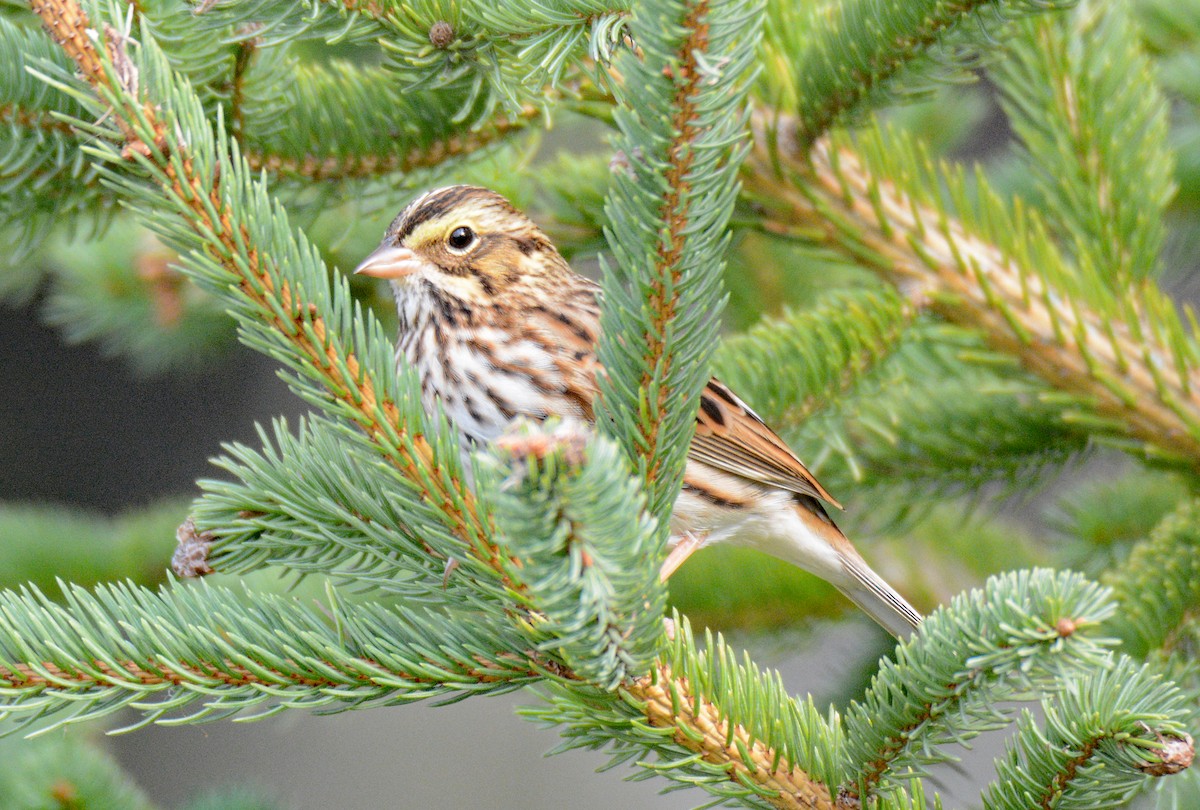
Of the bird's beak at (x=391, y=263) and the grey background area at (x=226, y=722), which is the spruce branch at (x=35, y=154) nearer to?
the bird's beak at (x=391, y=263)

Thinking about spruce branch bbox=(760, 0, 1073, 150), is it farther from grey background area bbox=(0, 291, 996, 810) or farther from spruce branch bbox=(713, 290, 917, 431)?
grey background area bbox=(0, 291, 996, 810)

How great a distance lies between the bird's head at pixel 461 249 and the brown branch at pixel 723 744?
3.56 feet

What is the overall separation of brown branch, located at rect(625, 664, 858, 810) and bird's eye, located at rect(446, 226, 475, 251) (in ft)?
3.81

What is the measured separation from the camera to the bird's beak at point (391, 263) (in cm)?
223

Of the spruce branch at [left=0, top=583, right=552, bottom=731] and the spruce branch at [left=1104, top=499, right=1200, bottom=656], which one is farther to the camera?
the spruce branch at [left=1104, top=499, right=1200, bottom=656]

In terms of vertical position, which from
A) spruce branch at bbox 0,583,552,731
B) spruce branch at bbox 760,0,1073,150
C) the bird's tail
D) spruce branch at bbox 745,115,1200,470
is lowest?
the bird's tail

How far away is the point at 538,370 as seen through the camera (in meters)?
2.12

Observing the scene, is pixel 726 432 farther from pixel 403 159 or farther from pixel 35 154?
pixel 35 154

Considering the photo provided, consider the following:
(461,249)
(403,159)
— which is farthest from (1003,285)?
(403,159)

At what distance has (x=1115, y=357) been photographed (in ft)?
7.32

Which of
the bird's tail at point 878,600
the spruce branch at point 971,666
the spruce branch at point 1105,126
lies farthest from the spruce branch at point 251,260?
the spruce branch at point 1105,126

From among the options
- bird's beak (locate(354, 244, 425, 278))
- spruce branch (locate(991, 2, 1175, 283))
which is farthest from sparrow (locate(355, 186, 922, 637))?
spruce branch (locate(991, 2, 1175, 283))

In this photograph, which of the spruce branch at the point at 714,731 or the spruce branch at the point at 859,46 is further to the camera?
the spruce branch at the point at 859,46

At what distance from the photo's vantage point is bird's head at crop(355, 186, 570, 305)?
227 centimetres
